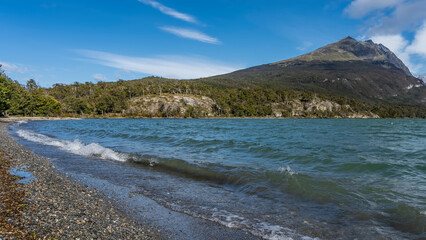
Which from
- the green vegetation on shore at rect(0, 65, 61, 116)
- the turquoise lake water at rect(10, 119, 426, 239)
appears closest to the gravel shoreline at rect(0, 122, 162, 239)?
the turquoise lake water at rect(10, 119, 426, 239)

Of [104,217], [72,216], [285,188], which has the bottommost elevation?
[285,188]

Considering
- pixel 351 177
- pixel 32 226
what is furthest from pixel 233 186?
pixel 32 226

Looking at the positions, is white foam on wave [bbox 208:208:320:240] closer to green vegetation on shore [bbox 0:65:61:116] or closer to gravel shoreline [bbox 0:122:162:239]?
gravel shoreline [bbox 0:122:162:239]

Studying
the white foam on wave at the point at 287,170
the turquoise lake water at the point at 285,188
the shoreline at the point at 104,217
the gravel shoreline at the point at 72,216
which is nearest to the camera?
the gravel shoreline at the point at 72,216

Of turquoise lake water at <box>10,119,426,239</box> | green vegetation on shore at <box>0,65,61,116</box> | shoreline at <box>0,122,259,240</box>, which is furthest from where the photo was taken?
green vegetation on shore at <box>0,65,61,116</box>

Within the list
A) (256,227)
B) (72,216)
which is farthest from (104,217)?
(256,227)

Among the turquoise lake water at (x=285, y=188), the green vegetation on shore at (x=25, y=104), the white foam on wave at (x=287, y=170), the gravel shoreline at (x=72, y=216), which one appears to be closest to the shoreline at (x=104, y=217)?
the gravel shoreline at (x=72, y=216)

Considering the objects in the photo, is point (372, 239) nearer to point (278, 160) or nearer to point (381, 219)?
point (381, 219)

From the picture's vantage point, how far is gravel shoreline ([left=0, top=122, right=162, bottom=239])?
6535mm

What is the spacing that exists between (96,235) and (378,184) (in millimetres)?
13488

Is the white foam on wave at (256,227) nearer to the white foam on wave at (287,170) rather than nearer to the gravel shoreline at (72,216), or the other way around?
the gravel shoreline at (72,216)

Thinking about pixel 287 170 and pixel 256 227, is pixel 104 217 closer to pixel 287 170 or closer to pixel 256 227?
pixel 256 227

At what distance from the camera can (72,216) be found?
24.8 feet

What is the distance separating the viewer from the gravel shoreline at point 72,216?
6535 mm
